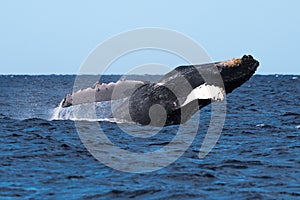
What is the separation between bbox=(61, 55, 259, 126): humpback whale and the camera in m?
13.2

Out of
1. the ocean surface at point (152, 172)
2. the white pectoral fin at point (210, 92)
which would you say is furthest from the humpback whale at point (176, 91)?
the ocean surface at point (152, 172)

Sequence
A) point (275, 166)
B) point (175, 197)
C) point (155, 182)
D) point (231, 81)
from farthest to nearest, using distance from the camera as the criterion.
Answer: point (231, 81) < point (275, 166) < point (155, 182) < point (175, 197)

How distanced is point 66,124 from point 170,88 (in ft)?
18.2

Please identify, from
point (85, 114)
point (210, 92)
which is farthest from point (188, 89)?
point (85, 114)

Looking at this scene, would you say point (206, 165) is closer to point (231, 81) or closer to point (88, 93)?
point (231, 81)

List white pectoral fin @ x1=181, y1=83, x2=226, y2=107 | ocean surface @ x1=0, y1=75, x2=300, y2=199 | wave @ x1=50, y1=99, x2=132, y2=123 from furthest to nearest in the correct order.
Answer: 1. wave @ x1=50, y1=99, x2=132, y2=123
2. white pectoral fin @ x1=181, y1=83, x2=226, y2=107
3. ocean surface @ x1=0, y1=75, x2=300, y2=199

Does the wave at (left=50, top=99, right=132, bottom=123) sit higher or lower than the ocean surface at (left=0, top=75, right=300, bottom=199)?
higher

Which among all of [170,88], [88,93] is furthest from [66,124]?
[170,88]

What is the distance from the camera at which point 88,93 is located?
14250mm

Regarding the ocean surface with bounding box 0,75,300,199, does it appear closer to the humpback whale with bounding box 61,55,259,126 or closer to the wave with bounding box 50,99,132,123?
the humpback whale with bounding box 61,55,259,126

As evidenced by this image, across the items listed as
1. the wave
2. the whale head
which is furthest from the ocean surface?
the wave

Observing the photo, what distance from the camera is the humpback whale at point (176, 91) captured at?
13.2 metres

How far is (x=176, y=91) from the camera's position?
13.7 metres

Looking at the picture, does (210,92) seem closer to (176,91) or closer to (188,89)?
(188,89)
